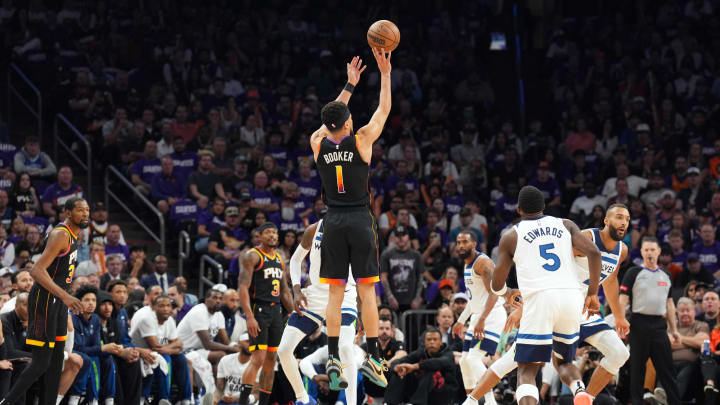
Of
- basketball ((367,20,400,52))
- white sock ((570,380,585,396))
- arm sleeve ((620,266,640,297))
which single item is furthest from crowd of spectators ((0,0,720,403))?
basketball ((367,20,400,52))

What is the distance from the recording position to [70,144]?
19.5 metres

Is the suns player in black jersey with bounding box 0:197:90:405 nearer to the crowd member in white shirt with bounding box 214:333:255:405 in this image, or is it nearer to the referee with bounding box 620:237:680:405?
the crowd member in white shirt with bounding box 214:333:255:405

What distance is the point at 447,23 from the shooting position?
23.8 metres

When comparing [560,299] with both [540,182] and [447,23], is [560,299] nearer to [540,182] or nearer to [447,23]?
[540,182]

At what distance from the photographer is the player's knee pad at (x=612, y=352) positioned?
10578 millimetres

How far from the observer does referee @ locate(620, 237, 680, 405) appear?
1342 centimetres

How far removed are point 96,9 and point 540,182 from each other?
370 inches

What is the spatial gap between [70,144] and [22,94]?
1458mm

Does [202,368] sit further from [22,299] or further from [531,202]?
[531,202]

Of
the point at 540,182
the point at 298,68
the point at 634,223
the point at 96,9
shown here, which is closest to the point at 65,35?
the point at 96,9

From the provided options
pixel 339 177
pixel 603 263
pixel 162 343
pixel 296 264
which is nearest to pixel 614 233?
pixel 603 263

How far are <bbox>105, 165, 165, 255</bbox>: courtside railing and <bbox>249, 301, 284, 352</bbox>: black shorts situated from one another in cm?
522

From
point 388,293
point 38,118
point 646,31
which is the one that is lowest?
point 388,293

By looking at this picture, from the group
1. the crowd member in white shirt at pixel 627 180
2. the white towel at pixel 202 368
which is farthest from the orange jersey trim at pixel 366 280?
the crowd member in white shirt at pixel 627 180
